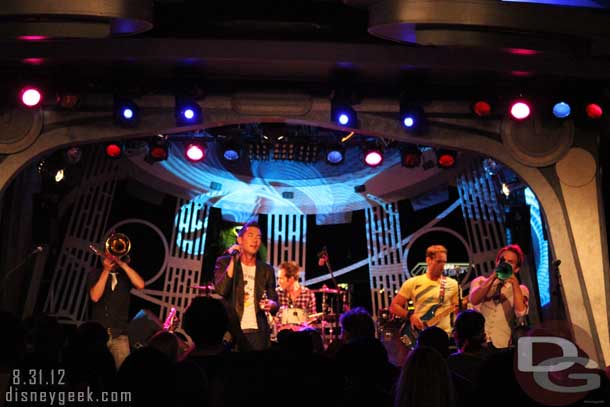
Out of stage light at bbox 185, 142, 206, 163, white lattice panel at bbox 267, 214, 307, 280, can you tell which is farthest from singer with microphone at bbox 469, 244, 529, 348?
white lattice panel at bbox 267, 214, 307, 280

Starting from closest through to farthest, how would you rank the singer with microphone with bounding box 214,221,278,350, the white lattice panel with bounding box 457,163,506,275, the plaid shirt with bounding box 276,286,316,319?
the singer with microphone with bounding box 214,221,278,350 → the plaid shirt with bounding box 276,286,316,319 → the white lattice panel with bounding box 457,163,506,275

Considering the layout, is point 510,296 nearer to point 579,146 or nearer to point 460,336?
point 579,146

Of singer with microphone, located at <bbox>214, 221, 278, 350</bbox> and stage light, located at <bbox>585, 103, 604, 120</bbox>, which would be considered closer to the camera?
singer with microphone, located at <bbox>214, 221, 278, 350</bbox>

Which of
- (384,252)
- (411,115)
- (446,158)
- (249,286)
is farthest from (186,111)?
(384,252)

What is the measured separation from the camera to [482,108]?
8375 millimetres

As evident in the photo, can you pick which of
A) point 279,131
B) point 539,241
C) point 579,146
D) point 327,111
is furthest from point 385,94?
point 539,241

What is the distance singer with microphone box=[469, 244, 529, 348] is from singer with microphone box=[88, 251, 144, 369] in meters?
3.46

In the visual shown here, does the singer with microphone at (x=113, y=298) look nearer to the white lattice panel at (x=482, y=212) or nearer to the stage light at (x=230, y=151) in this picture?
the stage light at (x=230, y=151)

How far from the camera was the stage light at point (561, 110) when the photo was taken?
8.38 metres

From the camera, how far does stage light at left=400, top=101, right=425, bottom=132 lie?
8.37 metres

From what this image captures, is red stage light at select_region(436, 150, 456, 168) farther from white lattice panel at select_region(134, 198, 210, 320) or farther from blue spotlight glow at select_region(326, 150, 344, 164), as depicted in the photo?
white lattice panel at select_region(134, 198, 210, 320)

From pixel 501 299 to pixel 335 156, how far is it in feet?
10.4

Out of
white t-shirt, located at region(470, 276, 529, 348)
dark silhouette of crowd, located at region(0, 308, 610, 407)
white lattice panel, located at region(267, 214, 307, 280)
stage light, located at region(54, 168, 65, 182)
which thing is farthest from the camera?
white lattice panel, located at region(267, 214, 307, 280)

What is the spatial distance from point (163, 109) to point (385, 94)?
2.61 m
